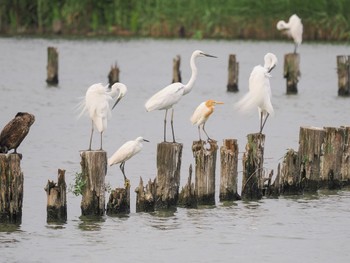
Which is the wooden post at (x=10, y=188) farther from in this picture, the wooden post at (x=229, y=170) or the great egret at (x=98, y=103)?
the wooden post at (x=229, y=170)

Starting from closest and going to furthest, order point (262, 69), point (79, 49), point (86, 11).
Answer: point (262, 69)
point (79, 49)
point (86, 11)

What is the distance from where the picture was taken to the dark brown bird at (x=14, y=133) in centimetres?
1490

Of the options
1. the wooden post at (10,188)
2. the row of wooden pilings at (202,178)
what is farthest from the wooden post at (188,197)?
the wooden post at (10,188)

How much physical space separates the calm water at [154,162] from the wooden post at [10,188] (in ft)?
0.77

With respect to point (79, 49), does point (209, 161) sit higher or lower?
lower

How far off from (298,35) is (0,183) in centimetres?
2394

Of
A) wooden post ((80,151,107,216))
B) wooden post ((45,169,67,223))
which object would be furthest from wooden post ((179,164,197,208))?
wooden post ((45,169,67,223))

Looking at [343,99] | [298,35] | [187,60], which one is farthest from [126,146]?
[187,60]

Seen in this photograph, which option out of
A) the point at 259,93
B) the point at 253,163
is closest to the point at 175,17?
the point at 259,93

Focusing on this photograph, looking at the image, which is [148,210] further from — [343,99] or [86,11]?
[86,11]

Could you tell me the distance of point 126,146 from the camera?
1591 cm

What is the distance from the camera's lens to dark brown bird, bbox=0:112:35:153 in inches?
587

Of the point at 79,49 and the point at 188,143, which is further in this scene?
the point at 79,49

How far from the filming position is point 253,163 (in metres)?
16.1
